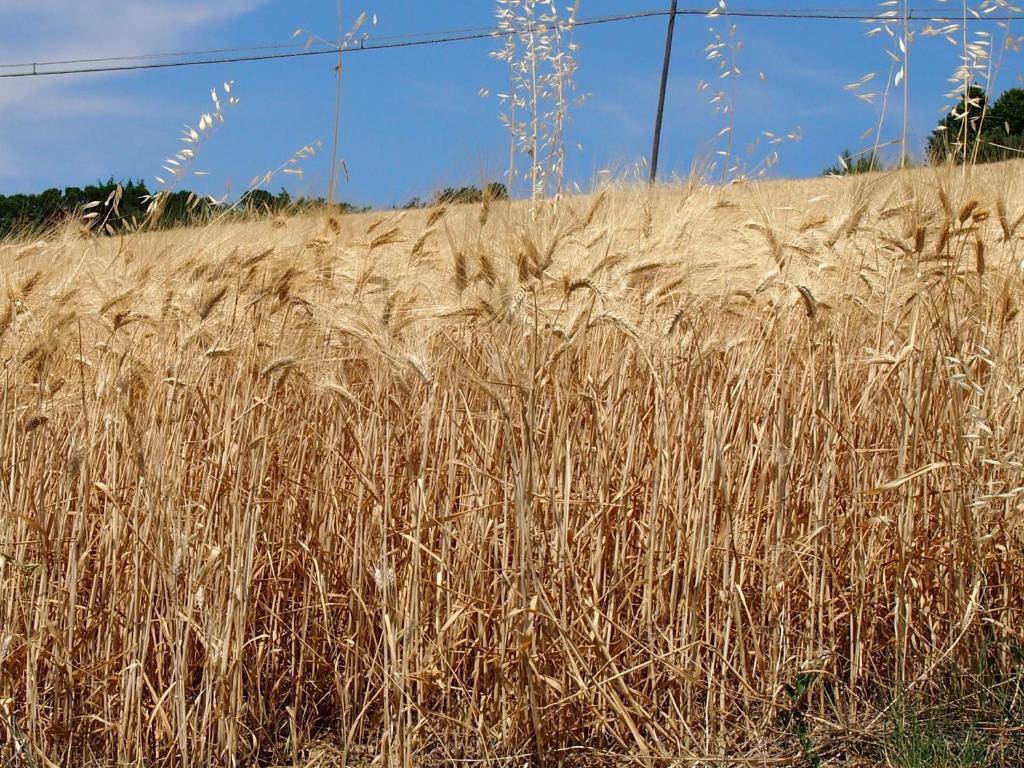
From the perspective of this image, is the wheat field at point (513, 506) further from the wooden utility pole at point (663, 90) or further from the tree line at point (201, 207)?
the wooden utility pole at point (663, 90)

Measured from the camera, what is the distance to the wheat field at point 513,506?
2334 millimetres

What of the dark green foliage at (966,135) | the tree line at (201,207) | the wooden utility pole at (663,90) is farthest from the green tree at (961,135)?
the wooden utility pole at (663,90)

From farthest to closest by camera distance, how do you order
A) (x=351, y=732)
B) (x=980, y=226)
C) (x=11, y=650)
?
(x=980, y=226) → (x=11, y=650) → (x=351, y=732)

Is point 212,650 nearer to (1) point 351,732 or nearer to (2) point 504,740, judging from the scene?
(1) point 351,732

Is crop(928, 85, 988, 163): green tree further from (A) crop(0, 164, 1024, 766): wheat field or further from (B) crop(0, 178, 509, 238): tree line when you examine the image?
(B) crop(0, 178, 509, 238): tree line

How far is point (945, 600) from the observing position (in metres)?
2.54

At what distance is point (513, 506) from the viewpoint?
2402 millimetres

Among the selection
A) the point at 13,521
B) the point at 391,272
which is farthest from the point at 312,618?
the point at 391,272

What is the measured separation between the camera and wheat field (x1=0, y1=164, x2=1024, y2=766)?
2.33 m

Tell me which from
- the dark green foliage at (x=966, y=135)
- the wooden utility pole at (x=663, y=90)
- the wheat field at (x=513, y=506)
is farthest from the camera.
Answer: the wooden utility pole at (x=663, y=90)

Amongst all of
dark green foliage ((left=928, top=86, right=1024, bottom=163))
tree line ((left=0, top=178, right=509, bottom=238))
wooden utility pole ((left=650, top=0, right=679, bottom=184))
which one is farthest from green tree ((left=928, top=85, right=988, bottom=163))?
wooden utility pole ((left=650, top=0, right=679, bottom=184))

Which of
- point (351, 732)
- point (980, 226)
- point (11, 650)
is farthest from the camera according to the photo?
point (980, 226)

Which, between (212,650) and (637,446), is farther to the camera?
(637,446)

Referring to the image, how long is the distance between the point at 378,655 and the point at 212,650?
15.1 inches
